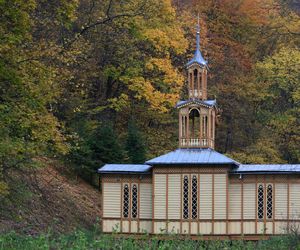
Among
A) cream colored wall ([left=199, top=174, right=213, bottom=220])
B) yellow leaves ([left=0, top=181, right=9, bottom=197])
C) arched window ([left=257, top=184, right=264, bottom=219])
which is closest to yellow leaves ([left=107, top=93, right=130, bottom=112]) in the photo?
cream colored wall ([left=199, top=174, right=213, bottom=220])

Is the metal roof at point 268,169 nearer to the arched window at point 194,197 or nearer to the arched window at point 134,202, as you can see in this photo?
the arched window at point 194,197

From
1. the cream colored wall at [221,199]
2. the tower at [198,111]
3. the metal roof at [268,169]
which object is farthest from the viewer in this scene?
the tower at [198,111]

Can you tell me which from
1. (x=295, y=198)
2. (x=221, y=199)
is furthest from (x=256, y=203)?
(x=295, y=198)

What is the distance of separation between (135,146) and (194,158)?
27.4ft

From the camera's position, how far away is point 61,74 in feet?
83.8

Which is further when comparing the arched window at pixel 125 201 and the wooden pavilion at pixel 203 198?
the arched window at pixel 125 201

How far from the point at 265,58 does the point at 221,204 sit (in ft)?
60.9

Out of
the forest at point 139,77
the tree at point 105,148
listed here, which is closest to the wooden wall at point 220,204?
the forest at point 139,77

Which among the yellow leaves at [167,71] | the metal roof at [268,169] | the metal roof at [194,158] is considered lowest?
the metal roof at [268,169]

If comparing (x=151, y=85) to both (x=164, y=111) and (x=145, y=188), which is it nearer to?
(x=164, y=111)

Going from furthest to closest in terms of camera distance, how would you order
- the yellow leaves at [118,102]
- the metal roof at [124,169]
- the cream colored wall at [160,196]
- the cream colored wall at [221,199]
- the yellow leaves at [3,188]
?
1. the yellow leaves at [118,102]
2. the metal roof at [124,169]
3. the cream colored wall at [160,196]
4. the cream colored wall at [221,199]
5. the yellow leaves at [3,188]

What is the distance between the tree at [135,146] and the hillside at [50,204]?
2.30 m

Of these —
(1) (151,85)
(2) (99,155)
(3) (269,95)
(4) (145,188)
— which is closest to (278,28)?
(3) (269,95)

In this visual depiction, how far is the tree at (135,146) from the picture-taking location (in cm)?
3528
